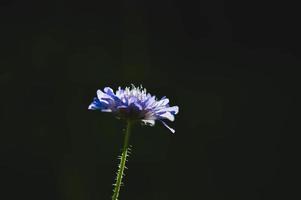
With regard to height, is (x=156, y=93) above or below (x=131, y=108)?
above

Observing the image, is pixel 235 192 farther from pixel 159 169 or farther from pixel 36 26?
pixel 36 26

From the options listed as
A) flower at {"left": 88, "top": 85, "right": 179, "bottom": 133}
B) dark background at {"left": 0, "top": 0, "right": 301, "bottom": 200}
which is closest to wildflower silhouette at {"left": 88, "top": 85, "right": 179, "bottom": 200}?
flower at {"left": 88, "top": 85, "right": 179, "bottom": 133}

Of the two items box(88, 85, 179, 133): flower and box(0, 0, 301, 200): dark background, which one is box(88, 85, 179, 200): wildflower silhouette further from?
box(0, 0, 301, 200): dark background

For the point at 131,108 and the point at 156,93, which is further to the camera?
the point at 156,93

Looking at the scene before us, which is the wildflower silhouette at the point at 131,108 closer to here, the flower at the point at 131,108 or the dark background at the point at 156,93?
the flower at the point at 131,108

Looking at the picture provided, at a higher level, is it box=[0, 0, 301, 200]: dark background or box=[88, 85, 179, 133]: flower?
box=[0, 0, 301, 200]: dark background

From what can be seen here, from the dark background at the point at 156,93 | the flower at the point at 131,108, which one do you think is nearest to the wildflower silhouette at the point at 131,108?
the flower at the point at 131,108

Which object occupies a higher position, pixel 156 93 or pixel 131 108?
pixel 156 93

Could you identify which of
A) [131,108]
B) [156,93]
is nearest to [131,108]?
[131,108]

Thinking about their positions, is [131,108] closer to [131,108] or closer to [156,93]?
[131,108]
